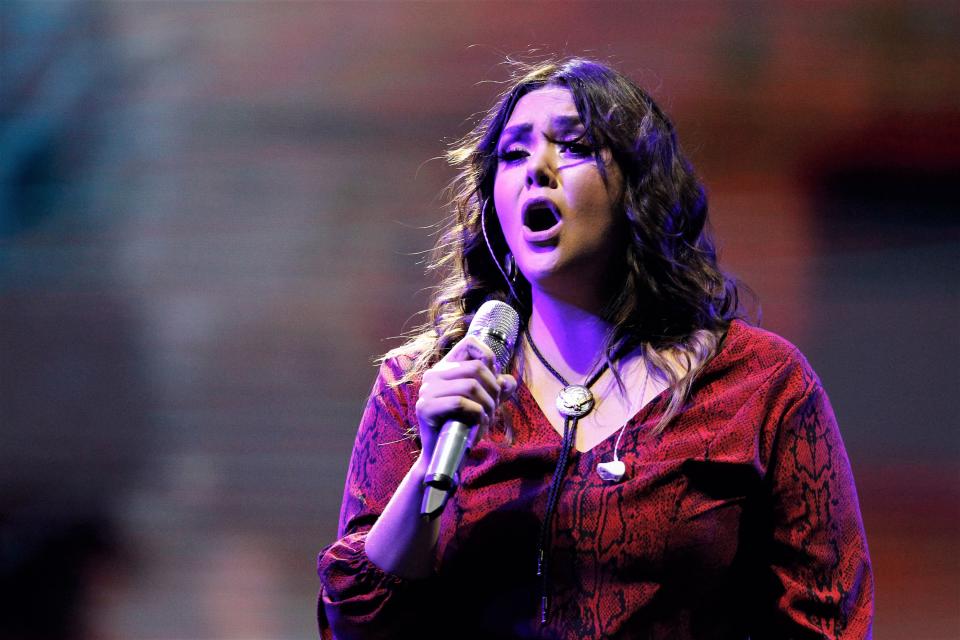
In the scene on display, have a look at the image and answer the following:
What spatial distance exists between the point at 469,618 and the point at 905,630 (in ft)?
4.15

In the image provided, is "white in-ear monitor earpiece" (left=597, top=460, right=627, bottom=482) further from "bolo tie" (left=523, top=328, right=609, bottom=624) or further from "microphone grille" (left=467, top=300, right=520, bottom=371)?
"microphone grille" (left=467, top=300, right=520, bottom=371)

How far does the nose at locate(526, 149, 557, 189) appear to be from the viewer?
128 centimetres

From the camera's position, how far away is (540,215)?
1302 mm

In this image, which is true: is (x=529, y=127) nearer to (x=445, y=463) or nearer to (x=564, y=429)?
(x=564, y=429)

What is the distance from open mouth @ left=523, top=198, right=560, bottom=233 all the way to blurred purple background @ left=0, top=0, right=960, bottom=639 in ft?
2.78

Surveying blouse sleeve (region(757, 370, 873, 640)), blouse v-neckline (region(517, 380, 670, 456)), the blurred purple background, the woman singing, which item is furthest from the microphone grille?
the blurred purple background

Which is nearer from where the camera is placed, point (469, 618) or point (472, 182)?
point (469, 618)

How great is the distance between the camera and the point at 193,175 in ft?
7.20

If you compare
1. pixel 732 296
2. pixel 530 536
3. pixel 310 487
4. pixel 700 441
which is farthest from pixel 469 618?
pixel 310 487

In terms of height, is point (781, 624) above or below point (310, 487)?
above

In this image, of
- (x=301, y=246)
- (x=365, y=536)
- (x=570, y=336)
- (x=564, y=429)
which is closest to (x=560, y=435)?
(x=564, y=429)

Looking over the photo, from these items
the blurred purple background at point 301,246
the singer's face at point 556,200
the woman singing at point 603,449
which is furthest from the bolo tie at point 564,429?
the blurred purple background at point 301,246

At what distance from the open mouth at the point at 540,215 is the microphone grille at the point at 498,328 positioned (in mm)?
139

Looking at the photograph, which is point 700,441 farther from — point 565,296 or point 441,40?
point 441,40
